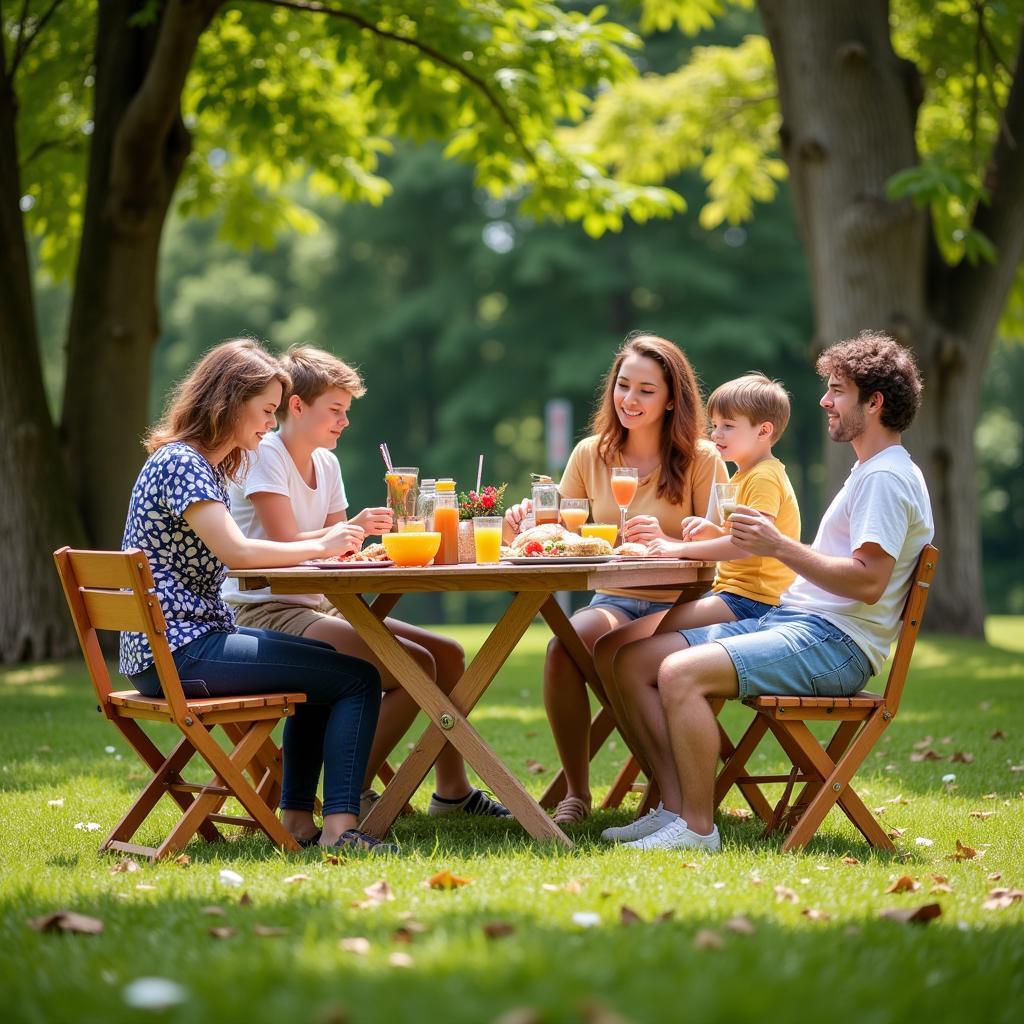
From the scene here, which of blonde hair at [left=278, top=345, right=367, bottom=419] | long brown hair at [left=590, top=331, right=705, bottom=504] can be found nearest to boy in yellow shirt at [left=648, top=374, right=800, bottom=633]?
long brown hair at [left=590, top=331, right=705, bottom=504]

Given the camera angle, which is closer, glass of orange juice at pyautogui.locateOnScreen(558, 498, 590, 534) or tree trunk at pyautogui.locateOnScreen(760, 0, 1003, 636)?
glass of orange juice at pyautogui.locateOnScreen(558, 498, 590, 534)

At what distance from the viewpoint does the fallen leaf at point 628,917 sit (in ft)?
11.1

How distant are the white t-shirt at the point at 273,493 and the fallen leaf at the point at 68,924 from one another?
6.23ft

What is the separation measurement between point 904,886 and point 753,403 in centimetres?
191

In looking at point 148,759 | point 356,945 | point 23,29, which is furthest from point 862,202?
point 356,945

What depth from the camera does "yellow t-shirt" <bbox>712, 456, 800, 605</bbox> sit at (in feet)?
16.8

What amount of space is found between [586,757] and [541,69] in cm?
766

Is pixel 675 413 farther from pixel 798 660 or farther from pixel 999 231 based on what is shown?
pixel 999 231

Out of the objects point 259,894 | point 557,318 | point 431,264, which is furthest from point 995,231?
point 431,264

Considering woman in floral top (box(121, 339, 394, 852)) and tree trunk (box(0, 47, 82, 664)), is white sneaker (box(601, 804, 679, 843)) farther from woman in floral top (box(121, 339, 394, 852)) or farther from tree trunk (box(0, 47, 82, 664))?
tree trunk (box(0, 47, 82, 664))

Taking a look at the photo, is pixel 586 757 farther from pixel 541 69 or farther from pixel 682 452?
pixel 541 69

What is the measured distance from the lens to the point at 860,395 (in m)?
4.71

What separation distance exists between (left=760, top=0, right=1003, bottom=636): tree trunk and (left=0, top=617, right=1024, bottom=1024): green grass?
6.97 metres

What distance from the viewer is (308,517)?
5590mm
